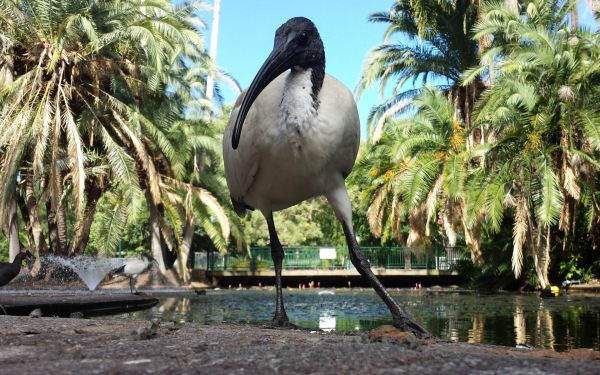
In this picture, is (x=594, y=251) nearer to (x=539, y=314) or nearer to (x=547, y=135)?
(x=547, y=135)

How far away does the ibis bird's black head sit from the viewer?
189 inches

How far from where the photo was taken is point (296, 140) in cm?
471

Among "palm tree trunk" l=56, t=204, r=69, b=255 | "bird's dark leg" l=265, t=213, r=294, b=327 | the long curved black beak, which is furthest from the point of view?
"palm tree trunk" l=56, t=204, r=69, b=255

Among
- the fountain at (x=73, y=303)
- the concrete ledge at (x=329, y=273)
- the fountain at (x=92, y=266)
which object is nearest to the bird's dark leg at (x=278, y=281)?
the fountain at (x=73, y=303)

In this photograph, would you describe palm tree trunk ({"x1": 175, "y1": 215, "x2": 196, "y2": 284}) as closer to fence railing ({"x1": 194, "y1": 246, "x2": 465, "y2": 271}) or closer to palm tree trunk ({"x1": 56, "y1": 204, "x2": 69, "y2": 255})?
palm tree trunk ({"x1": 56, "y1": 204, "x2": 69, "y2": 255})

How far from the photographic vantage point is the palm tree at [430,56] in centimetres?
2686

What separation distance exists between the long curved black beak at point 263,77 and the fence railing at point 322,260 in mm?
31242

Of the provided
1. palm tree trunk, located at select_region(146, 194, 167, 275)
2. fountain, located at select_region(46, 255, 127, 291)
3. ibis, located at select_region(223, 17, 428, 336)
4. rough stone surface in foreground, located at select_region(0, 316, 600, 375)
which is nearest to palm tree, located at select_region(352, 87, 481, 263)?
palm tree trunk, located at select_region(146, 194, 167, 275)

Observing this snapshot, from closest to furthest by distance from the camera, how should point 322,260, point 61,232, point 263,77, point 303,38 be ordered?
point 263,77 < point 303,38 < point 61,232 < point 322,260

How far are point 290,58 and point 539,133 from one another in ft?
51.2

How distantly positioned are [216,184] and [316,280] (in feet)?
30.1

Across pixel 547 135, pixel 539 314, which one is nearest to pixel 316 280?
pixel 547 135

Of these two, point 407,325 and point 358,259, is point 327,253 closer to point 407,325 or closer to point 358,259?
point 358,259

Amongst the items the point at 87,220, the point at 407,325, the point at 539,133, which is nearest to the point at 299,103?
the point at 407,325
